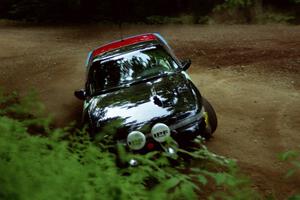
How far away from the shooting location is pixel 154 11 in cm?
2119

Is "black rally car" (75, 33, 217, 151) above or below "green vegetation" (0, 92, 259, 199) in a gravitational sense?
below

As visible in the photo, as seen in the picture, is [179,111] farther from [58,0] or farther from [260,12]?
[58,0]

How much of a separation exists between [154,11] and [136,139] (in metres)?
16.0

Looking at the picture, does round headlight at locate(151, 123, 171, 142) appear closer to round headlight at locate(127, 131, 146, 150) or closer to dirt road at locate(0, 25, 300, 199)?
round headlight at locate(127, 131, 146, 150)

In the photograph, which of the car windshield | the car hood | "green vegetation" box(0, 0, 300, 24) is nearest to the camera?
the car hood

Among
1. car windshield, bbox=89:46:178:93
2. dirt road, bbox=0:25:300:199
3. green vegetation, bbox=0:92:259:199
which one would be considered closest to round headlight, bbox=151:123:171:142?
dirt road, bbox=0:25:300:199

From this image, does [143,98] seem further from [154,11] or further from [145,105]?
[154,11]

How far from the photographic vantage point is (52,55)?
17.4 m

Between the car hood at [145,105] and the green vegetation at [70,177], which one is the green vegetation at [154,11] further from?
the green vegetation at [70,177]

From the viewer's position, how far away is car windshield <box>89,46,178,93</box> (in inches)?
297

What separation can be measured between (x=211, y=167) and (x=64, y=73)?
9.29 m

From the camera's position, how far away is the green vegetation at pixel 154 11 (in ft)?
60.2

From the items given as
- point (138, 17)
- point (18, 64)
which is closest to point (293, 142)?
point (18, 64)

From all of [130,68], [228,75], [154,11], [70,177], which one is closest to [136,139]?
→ [130,68]
